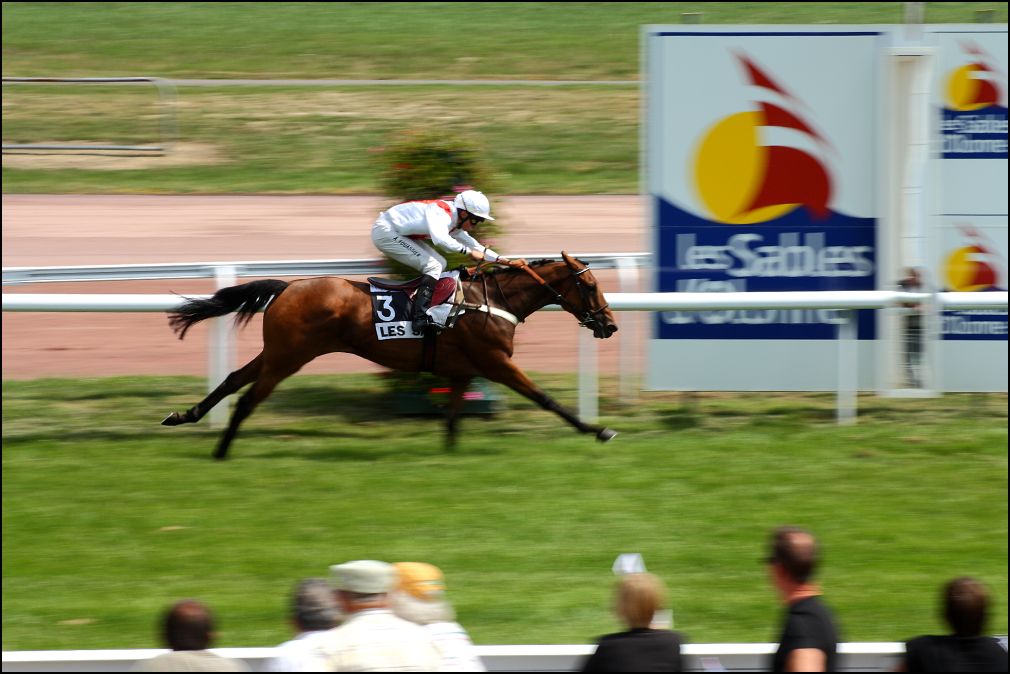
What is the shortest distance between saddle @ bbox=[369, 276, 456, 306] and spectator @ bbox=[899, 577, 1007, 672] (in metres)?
5.29

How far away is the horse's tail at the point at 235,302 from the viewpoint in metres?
9.37

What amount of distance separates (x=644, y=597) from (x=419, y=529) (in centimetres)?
350

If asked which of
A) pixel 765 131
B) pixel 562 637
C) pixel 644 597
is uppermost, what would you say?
pixel 765 131

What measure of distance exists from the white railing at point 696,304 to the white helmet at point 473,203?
34.6 inches

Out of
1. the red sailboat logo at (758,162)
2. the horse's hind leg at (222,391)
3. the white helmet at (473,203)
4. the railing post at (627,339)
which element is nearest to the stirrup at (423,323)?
the white helmet at (473,203)

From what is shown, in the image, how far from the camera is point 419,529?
25.1 ft

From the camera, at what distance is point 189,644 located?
4.11 m

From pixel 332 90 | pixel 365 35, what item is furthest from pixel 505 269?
pixel 365 35

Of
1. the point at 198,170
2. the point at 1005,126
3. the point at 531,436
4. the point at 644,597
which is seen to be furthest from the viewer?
the point at 198,170

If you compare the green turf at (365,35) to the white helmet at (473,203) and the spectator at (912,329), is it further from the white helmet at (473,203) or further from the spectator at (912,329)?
the white helmet at (473,203)

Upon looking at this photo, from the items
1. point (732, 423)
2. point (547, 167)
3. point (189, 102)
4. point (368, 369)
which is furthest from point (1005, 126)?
point (189, 102)

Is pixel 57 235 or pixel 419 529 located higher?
pixel 57 235

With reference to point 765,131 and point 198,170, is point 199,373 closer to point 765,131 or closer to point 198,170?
point 765,131

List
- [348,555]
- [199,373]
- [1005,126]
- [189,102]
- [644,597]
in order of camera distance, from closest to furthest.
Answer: [644,597] < [348,555] < [1005,126] < [199,373] < [189,102]
